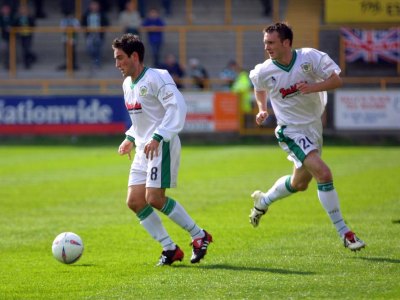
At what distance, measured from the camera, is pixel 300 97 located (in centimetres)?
1019

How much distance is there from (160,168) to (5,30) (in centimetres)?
2518

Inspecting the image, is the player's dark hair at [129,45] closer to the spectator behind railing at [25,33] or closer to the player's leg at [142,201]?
the player's leg at [142,201]

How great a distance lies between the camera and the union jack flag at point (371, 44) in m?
31.2

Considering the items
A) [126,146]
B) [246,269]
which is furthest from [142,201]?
[246,269]

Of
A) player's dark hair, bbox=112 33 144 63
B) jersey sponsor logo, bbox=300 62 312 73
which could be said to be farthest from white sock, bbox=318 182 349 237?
player's dark hair, bbox=112 33 144 63

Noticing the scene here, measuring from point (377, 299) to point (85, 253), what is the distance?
400cm

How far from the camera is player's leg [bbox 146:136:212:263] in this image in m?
9.23

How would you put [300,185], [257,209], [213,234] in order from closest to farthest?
[300,185] → [257,209] → [213,234]

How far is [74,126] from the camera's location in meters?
29.8

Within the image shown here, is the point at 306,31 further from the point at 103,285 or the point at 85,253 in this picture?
the point at 103,285

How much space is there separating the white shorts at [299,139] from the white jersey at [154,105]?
1.46 metres

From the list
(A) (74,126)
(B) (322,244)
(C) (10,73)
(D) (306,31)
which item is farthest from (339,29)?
(B) (322,244)

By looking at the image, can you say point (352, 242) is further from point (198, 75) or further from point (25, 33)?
point (25, 33)

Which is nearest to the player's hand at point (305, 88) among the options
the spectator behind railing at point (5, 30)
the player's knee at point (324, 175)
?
the player's knee at point (324, 175)
